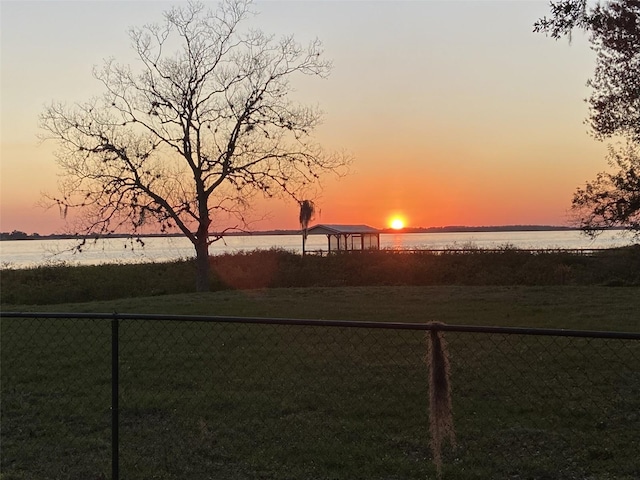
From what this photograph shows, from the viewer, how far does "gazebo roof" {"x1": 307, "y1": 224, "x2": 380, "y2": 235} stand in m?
41.2

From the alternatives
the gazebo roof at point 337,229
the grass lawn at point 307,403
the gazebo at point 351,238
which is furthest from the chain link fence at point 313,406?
the gazebo roof at point 337,229

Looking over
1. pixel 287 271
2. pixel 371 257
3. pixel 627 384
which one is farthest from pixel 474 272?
pixel 627 384

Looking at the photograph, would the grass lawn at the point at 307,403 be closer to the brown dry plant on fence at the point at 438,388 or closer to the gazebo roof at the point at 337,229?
the brown dry plant on fence at the point at 438,388

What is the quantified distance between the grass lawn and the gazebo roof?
2895 centimetres

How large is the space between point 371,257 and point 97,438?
28.5 m

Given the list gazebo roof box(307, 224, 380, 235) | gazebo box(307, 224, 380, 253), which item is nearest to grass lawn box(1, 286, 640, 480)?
gazebo box(307, 224, 380, 253)

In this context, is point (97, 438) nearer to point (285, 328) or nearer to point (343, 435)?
point (343, 435)

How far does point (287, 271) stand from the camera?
3047 centimetres

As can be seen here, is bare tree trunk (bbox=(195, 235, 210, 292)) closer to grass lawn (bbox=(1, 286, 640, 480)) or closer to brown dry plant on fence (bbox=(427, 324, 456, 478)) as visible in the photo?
grass lawn (bbox=(1, 286, 640, 480))

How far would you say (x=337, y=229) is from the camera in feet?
137

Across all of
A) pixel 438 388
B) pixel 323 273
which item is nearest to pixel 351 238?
pixel 323 273

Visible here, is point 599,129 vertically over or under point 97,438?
over

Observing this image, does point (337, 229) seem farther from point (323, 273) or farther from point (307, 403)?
point (307, 403)

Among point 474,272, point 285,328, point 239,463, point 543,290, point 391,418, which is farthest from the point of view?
point 474,272
